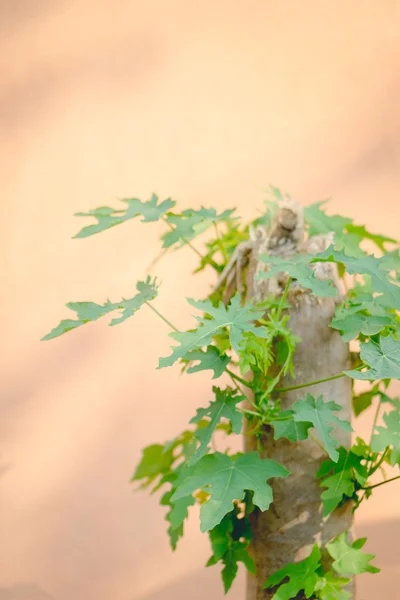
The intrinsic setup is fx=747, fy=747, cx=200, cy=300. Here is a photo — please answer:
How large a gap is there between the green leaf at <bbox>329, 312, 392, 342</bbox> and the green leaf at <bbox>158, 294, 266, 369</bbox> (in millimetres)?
158

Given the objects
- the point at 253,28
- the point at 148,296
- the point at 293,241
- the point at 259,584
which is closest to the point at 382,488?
the point at 259,584

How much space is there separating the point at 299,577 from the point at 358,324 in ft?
1.42

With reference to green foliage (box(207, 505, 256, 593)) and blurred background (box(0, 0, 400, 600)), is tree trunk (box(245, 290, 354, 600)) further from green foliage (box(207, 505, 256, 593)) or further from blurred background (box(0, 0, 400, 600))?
blurred background (box(0, 0, 400, 600))

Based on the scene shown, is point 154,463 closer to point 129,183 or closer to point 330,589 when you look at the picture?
point 330,589

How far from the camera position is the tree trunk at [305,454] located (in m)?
1.30

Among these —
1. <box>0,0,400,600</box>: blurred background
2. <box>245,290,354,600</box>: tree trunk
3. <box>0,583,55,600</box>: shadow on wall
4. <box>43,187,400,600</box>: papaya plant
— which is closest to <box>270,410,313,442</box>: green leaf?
<box>43,187,400,600</box>: papaya plant

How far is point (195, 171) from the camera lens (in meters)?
2.18

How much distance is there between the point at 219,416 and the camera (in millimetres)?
1193

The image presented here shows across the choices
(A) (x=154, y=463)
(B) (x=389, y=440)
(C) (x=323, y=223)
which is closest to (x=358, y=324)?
(B) (x=389, y=440)

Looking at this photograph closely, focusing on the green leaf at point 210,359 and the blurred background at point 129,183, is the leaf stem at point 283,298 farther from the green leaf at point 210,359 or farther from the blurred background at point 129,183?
the blurred background at point 129,183

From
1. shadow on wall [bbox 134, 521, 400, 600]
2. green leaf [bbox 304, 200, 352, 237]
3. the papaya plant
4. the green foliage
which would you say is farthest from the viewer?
shadow on wall [bbox 134, 521, 400, 600]

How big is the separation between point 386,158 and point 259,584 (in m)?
1.31

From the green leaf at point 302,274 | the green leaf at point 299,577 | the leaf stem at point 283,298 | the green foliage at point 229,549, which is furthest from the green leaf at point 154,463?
the green leaf at point 302,274

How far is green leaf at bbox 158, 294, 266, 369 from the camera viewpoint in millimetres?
1068
